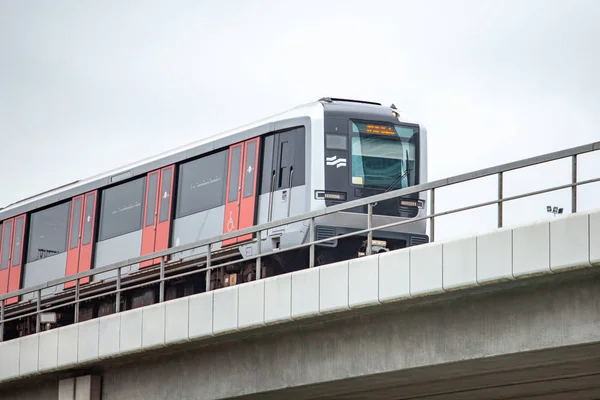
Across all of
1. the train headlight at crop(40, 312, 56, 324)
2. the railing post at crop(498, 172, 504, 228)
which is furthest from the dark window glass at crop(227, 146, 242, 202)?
the railing post at crop(498, 172, 504, 228)

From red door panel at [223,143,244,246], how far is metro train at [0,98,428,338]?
18 mm

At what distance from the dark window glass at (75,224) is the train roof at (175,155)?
0.86ft

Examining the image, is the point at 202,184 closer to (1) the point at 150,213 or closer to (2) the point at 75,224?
(1) the point at 150,213

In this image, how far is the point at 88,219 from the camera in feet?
87.8

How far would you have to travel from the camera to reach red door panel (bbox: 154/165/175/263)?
23906 mm

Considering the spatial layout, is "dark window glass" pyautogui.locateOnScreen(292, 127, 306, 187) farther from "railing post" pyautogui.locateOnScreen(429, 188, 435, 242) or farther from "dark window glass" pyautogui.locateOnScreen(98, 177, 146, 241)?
"railing post" pyautogui.locateOnScreen(429, 188, 435, 242)

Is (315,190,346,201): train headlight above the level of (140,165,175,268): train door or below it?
below

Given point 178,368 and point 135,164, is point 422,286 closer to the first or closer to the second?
point 178,368

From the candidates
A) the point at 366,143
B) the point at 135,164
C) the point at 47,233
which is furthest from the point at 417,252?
the point at 47,233

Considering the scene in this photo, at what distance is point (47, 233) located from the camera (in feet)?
93.2

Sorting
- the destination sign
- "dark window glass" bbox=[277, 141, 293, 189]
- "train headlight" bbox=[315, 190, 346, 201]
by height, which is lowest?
"train headlight" bbox=[315, 190, 346, 201]

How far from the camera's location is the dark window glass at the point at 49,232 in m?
27.7

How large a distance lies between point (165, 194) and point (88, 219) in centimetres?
326

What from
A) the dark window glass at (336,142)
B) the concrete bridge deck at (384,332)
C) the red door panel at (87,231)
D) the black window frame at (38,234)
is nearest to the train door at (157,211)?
the red door panel at (87,231)
